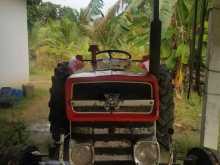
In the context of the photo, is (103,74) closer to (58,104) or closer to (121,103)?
(121,103)

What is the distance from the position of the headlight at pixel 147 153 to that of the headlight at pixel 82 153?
395mm

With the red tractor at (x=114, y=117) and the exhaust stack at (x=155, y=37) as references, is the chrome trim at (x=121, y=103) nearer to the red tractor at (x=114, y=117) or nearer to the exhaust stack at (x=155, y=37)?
the red tractor at (x=114, y=117)

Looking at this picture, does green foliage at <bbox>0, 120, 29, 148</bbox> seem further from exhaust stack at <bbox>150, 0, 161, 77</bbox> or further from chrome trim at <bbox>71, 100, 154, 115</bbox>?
exhaust stack at <bbox>150, 0, 161, 77</bbox>

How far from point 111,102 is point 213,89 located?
5.70ft

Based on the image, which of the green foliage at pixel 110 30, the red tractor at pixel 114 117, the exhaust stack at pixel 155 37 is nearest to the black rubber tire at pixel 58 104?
the red tractor at pixel 114 117

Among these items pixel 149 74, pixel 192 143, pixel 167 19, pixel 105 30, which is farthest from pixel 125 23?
pixel 149 74

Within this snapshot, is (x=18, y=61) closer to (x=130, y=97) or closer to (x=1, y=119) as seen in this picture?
(x=1, y=119)

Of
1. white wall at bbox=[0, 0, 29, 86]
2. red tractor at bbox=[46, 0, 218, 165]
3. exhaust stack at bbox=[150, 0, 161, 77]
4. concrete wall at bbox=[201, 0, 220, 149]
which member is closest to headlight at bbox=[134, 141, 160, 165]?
red tractor at bbox=[46, 0, 218, 165]

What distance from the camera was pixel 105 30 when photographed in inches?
491

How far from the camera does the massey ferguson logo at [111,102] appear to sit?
12.7ft

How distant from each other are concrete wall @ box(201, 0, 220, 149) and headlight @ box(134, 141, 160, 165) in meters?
1.56

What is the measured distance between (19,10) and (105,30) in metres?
2.74

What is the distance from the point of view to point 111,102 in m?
3.88

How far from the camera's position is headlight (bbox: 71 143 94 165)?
3832 millimetres
